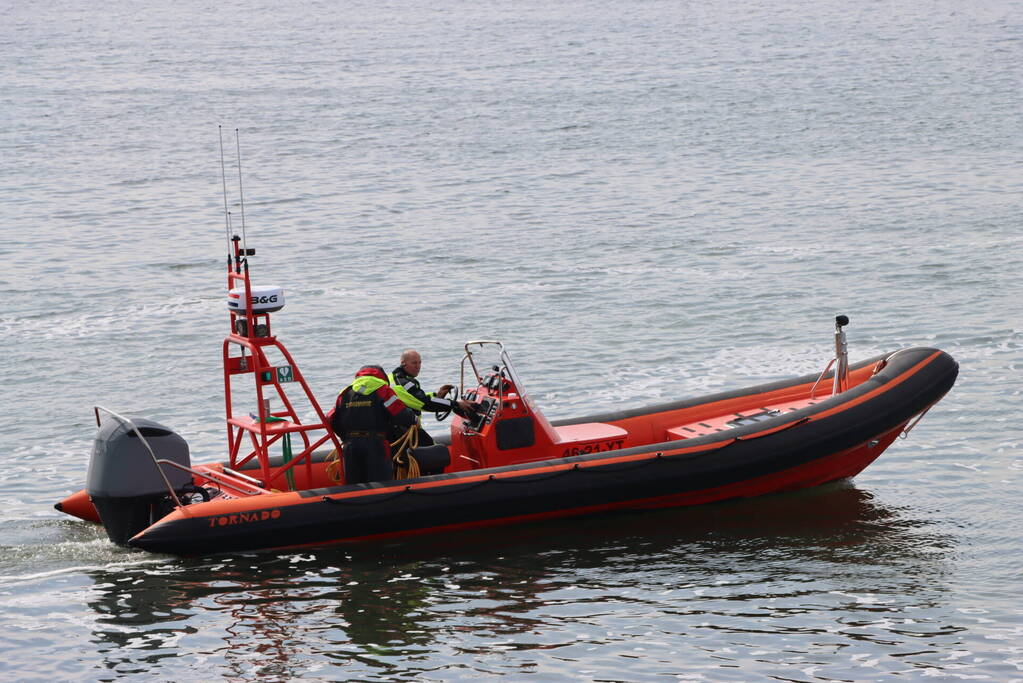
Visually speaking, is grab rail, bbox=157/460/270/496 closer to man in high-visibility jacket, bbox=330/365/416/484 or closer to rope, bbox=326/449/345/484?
rope, bbox=326/449/345/484

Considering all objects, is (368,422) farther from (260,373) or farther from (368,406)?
(260,373)

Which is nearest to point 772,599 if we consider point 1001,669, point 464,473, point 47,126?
point 1001,669

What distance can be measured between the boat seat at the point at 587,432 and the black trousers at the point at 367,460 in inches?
48.6

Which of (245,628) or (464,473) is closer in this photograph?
(245,628)

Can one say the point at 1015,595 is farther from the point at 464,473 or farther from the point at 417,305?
the point at 417,305

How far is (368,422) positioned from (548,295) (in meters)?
8.43

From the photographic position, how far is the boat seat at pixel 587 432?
388 inches

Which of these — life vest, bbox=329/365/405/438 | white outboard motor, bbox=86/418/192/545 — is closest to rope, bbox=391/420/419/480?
life vest, bbox=329/365/405/438

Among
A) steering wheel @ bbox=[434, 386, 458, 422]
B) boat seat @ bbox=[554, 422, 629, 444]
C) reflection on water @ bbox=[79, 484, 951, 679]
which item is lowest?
reflection on water @ bbox=[79, 484, 951, 679]

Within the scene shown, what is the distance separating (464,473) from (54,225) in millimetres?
15092

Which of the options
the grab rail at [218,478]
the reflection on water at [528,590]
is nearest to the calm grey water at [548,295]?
the reflection on water at [528,590]

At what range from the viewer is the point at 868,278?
17547mm

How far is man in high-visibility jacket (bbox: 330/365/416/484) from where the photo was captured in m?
9.02

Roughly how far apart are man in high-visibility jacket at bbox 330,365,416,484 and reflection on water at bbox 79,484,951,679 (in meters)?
0.51
